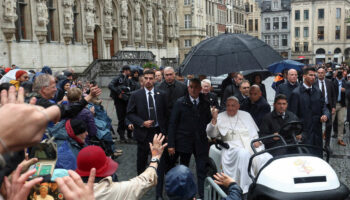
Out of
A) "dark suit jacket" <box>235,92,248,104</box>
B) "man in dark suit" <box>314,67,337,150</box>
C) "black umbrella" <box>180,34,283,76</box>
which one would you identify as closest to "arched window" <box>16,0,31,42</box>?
"dark suit jacket" <box>235,92,248,104</box>

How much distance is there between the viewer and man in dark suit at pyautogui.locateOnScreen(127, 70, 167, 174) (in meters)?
6.10

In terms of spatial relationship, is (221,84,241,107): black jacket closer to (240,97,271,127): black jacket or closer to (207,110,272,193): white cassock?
(240,97,271,127): black jacket

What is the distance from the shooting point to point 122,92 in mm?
9508

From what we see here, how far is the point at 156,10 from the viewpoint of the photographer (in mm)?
41656

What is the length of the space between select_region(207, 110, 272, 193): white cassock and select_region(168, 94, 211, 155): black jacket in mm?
254

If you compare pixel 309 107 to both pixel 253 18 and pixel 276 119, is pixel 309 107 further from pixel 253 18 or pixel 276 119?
pixel 253 18

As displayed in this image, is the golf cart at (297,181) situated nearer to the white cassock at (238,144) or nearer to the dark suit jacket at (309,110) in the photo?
the white cassock at (238,144)

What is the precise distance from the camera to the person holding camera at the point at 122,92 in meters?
9.52

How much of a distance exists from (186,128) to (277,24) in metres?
76.6

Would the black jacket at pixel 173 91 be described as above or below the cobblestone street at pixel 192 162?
above

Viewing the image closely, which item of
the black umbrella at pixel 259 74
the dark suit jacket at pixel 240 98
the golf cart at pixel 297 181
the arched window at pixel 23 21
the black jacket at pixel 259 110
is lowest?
the golf cart at pixel 297 181

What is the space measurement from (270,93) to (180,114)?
9474 millimetres

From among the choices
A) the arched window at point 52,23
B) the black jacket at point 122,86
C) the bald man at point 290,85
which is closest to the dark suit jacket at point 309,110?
the bald man at point 290,85

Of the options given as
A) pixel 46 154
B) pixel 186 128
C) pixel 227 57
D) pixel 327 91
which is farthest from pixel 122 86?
pixel 46 154
